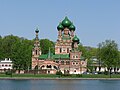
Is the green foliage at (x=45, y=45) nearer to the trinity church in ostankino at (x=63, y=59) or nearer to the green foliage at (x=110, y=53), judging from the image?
the trinity church in ostankino at (x=63, y=59)

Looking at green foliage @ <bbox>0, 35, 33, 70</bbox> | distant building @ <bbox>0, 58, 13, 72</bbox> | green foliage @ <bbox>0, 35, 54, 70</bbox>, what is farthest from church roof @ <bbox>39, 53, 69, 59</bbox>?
distant building @ <bbox>0, 58, 13, 72</bbox>

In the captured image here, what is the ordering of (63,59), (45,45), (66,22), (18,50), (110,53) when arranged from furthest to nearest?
(45,45)
(66,22)
(63,59)
(18,50)
(110,53)

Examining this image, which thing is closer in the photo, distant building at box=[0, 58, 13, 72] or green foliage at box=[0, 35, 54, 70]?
green foliage at box=[0, 35, 54, 70]

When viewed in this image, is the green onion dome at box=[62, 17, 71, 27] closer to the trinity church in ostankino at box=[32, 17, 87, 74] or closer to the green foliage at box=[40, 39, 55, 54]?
the trinity church in ostankino at box=[32, 17, 87, 74]

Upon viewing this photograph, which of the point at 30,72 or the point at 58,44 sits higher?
the point at 58,44

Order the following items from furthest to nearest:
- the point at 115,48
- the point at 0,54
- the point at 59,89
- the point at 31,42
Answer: the point at 31,42
the point at 0,54
the point at 115,48
the point at 59,89

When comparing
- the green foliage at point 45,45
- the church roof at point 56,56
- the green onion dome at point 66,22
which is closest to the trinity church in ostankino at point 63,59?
the church roof at point 56,56

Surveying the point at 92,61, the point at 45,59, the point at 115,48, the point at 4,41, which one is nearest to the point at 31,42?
the point at 4,41

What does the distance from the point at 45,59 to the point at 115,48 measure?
65.2ft

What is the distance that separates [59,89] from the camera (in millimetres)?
53250

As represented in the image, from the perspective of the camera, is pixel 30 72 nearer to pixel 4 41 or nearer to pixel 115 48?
pixel 115 48

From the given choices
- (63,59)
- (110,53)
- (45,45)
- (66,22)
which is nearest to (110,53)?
(110,53)

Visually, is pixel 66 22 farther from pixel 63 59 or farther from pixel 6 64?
pixel 6 64

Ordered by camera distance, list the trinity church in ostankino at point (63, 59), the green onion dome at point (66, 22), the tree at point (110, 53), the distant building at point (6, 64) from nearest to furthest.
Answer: the tree at point (110, 53), the trinity church in ostankino at point (63, 59), the green onion dome at point (66, 22), the distant building at point (6, 64)
